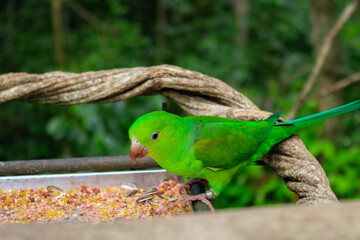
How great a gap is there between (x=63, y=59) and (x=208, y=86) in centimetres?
314

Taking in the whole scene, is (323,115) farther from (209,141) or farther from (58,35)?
(58,35)

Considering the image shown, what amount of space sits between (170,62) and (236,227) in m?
4.67

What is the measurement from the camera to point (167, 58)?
16.6 feet

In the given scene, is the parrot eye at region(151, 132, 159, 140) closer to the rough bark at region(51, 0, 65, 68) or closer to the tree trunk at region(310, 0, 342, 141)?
the tree trunk at region(310, 0, 342, 141)

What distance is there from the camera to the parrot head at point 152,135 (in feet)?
3.67

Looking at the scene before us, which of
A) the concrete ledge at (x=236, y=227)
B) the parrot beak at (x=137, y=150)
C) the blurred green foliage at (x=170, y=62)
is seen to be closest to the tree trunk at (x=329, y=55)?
the blurred green foliage at (x=170, y=62)

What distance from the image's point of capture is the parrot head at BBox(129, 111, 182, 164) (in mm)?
1117

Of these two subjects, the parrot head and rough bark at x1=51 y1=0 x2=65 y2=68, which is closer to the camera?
the parrot head

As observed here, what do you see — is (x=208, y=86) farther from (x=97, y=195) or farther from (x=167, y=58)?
(x=167, y=58)

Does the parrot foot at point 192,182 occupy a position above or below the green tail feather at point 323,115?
below

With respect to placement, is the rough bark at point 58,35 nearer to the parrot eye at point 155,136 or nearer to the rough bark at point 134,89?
the rough bark at point 134,89

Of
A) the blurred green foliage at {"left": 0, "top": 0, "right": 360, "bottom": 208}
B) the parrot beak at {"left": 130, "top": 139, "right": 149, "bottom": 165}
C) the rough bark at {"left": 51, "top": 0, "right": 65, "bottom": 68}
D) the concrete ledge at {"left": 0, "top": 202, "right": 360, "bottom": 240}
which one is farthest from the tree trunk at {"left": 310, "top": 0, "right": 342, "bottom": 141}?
the concrete ledge at {"left": 0, "top": 202, "right": 360, "bottom": 240}

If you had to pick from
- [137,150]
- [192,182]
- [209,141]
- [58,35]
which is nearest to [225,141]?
[209,141]

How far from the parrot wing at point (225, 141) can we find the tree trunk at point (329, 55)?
94.6 inches
